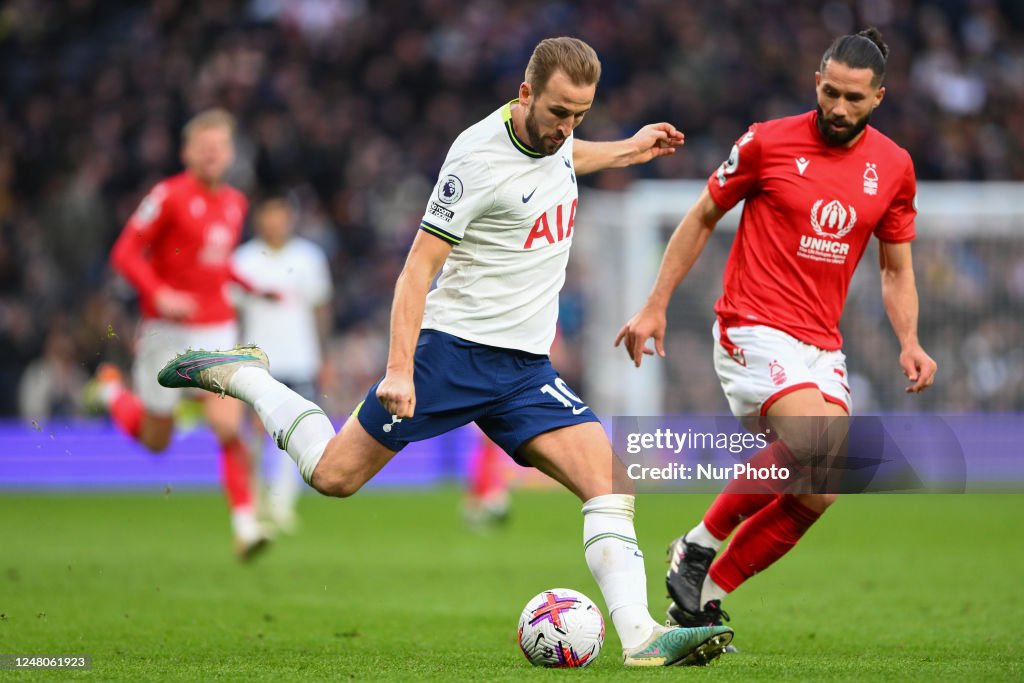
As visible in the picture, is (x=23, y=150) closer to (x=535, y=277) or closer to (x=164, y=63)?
(x=164, y=63)

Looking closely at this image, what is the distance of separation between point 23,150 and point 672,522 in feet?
33.6

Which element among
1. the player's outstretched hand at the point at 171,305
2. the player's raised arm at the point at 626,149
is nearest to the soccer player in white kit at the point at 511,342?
the player's raised arm at the point at 626,149

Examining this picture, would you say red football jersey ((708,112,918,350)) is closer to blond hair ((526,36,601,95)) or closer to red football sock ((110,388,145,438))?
blond hair ((526,36,601,95))

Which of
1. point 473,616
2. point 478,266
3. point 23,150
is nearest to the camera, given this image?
point 478,266

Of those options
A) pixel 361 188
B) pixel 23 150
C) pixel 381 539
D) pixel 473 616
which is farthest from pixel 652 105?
pixel 473 616

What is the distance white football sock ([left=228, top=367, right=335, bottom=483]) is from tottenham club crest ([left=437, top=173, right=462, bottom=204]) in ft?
3.93

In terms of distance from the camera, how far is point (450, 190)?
210 inches

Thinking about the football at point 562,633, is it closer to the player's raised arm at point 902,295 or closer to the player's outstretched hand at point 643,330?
the player's outstretched hand at point 643,330

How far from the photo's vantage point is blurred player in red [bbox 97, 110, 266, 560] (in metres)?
9.62

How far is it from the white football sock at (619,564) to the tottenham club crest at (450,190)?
126 centimetres

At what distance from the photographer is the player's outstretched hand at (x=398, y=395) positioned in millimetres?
5145

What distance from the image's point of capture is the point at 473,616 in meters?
7.22

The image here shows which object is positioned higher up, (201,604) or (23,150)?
(23,150)

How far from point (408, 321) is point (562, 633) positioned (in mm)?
1298
